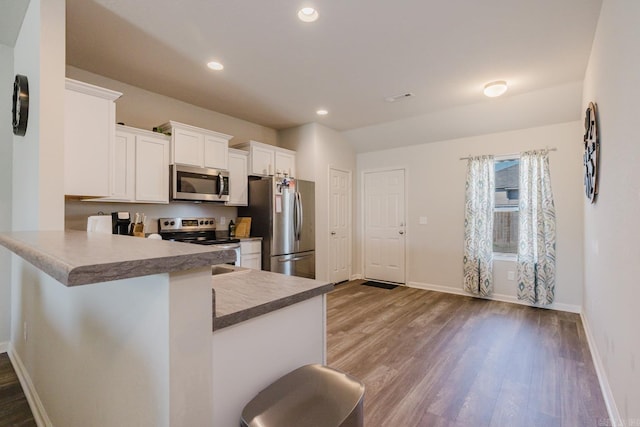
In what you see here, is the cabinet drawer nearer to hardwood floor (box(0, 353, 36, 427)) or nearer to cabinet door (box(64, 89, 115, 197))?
cabinet door (box(64, 89, 115, 197))

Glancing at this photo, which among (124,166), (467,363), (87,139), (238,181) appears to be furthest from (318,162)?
(467,363)

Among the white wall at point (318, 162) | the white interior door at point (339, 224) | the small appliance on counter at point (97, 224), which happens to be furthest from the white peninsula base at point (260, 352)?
the white interior door at point (339, 224)

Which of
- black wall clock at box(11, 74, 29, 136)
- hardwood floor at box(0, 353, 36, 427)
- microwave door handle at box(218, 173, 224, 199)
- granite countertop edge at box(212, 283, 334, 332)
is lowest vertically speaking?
hardwood floor at box(0, 353, 36, 427)

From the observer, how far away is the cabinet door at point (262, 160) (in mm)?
4203

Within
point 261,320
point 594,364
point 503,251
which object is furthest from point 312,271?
point 261,320

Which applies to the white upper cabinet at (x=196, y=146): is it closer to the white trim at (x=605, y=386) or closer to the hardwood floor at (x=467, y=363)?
the hardwood floor at (x=467, y=363)

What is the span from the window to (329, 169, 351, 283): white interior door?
2.34 m

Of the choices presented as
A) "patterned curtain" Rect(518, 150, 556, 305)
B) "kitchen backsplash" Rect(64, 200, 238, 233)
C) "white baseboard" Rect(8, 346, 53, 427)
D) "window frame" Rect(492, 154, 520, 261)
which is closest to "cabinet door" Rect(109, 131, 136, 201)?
"kitchen backsplash" Rect(64, 200, 238, 233)

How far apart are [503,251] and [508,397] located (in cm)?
286

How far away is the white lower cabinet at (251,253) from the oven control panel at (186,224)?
61 centimetres

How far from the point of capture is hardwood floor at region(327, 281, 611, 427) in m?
1.83

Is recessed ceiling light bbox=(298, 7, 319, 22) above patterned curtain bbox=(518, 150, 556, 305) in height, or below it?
above

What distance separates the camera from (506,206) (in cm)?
434

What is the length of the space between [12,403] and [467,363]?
3250mm
